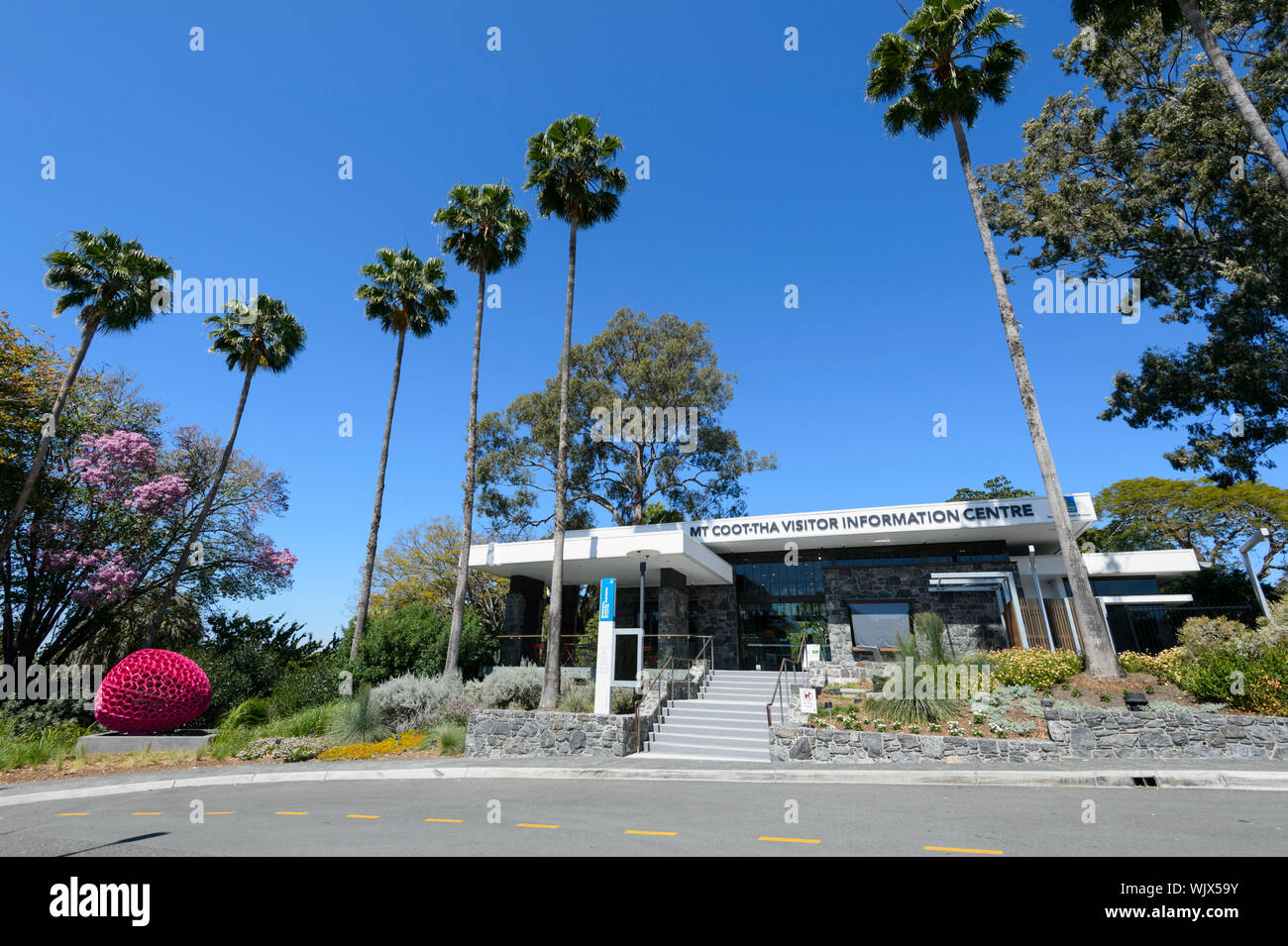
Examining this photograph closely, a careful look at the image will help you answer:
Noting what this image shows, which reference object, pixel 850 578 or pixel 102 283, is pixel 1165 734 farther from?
pixel 102 283

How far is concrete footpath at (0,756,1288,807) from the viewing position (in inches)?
356

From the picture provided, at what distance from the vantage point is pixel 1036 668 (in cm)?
1325

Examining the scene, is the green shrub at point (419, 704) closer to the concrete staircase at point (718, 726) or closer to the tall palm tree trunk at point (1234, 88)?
the concrete staircase at point (718, 726)

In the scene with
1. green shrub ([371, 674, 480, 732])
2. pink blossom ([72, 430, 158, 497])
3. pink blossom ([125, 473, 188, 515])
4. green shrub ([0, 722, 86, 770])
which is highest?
pink blossom ([72, 430, 158, 497])

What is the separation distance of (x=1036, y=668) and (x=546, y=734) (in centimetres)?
1112

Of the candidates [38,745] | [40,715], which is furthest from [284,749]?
[40,715]

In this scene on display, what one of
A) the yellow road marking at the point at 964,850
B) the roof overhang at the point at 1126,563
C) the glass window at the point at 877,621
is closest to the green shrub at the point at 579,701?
the yellow road marking at the point at 964,850

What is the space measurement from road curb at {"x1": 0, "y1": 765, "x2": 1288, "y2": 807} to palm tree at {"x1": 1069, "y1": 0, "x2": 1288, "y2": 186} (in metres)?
11.9

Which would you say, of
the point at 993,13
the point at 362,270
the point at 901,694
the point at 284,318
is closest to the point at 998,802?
the point at 901,694

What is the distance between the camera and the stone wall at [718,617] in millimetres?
22750

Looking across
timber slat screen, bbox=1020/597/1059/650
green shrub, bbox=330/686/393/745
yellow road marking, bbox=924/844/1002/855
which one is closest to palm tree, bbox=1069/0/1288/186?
timber slat screen, bbox=1020/597/1059/650

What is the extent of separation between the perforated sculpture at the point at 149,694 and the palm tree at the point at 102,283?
685 cm

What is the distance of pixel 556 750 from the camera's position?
12.7m

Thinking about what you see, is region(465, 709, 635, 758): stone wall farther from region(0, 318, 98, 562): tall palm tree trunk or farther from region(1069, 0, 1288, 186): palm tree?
region(1069, 0, 1288, 186): palm tree
